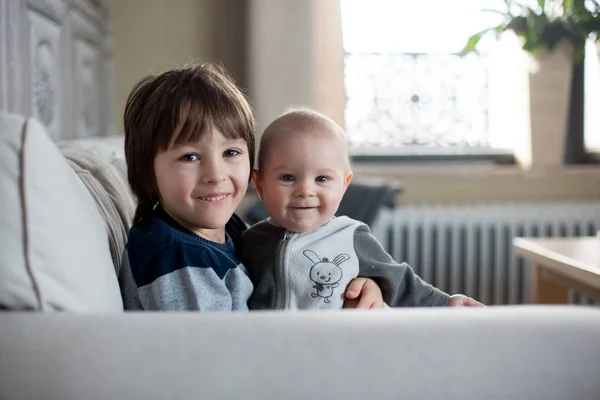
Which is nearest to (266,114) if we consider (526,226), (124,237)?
(526,226)

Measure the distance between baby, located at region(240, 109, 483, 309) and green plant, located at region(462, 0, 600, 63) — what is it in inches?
84.8

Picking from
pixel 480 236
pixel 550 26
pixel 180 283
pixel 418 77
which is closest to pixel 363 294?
pixel 180 283

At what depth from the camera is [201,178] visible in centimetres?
93

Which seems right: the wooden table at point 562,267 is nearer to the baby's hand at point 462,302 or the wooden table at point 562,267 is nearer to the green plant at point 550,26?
the baby's hand at point 462,302

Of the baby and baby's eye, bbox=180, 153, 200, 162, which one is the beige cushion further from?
the baby

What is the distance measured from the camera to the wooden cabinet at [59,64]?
176 centimetres

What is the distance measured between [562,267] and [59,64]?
1.70 metres

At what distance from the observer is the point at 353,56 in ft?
10.9

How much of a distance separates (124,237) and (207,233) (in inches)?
7.5

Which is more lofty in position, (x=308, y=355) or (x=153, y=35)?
(x=153, y=35)

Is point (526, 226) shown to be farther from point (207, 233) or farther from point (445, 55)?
point (207, 233)

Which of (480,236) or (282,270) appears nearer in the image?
(282,270)

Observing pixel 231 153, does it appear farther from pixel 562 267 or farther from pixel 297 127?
pixel 562 267

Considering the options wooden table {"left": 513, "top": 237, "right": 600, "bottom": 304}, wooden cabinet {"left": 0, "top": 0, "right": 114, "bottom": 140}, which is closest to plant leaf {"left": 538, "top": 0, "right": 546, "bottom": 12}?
wooden table {"left": 513, "top": 237, "right": 600, "bottom": 304}
